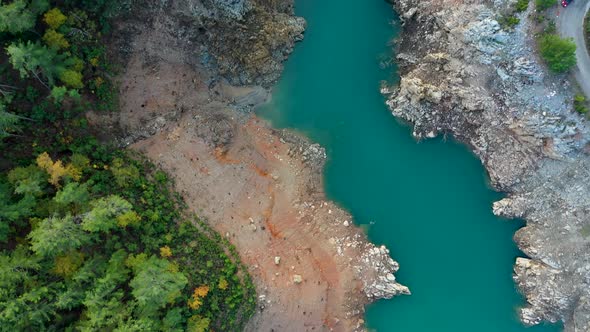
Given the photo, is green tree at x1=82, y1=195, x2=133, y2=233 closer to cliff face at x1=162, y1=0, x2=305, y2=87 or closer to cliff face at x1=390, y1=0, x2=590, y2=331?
cliff face at x1=162, y1=0, x2=305, y2=87

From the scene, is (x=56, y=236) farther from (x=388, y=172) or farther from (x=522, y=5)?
(x=522, y=5)

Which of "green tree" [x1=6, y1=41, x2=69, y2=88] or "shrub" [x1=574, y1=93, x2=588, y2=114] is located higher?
"shrub" [x1=574, y1=93, x2=588, y2=114]

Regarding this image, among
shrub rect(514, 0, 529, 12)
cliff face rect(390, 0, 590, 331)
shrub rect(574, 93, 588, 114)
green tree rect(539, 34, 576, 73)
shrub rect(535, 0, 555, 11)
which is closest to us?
green tree rect(539, 34, 576, 73)

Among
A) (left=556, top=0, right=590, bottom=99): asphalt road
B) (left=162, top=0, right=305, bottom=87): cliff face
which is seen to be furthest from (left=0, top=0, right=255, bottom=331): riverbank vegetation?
(left=556, top=0, right=590, bottom=99): asphalt road

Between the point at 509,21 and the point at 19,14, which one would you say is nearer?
the point at 19,14

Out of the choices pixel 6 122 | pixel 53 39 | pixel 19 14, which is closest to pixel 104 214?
pixel 6 122

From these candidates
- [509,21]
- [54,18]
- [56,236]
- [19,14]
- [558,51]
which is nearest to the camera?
[19,14]
